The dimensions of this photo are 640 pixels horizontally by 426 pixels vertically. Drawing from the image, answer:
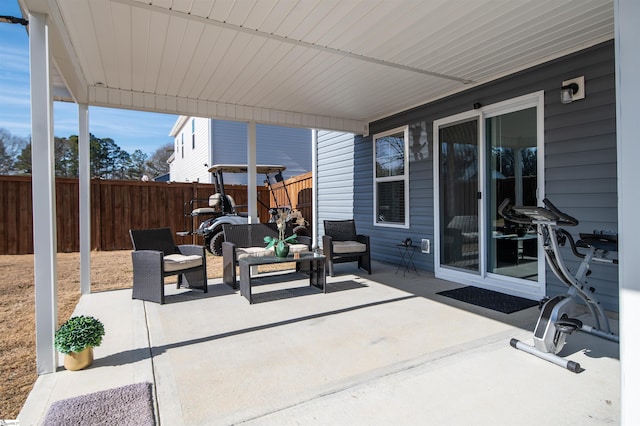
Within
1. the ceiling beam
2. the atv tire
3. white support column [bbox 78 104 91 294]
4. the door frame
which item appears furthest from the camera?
the atv tire

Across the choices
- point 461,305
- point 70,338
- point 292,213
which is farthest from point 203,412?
point 292,213

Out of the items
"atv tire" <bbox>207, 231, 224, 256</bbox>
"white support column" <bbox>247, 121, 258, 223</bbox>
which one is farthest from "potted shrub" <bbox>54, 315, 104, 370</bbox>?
"atv tire" <bbox>207, 231, 224, 256</bbox>

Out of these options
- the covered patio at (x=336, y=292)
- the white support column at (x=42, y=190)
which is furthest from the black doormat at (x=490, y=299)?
the white support column at (x=42, y=190)

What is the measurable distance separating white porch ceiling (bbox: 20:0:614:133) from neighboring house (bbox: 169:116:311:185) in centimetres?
632

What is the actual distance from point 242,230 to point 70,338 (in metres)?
3.38

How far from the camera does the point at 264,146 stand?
12523 millimetres

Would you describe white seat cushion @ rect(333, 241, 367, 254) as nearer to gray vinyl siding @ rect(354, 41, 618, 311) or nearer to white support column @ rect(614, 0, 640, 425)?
gray vinyl siding @ rect(354, 41, 618, 311)

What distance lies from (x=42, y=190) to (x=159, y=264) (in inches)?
69.9

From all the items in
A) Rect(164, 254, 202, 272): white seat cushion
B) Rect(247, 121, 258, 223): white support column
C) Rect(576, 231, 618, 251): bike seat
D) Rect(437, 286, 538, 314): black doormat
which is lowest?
Rect(437, 286, 538, 314): black doormat

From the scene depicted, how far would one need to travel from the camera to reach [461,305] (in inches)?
156

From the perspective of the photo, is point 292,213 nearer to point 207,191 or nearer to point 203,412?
point 207,191

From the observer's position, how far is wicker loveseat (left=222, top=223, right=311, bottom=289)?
4.93 metres

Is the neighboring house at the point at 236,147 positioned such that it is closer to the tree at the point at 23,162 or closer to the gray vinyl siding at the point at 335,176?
the gray vinyl siding at the point at 335,176

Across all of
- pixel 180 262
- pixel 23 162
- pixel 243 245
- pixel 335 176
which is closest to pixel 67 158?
pixel 23 162
